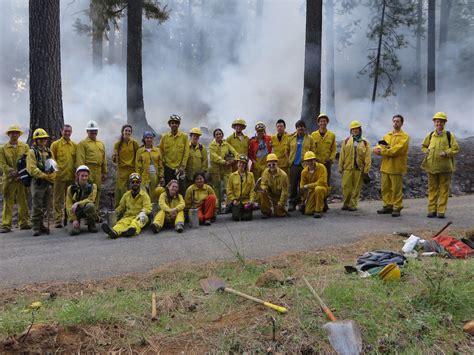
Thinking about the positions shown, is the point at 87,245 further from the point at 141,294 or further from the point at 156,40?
the point at 156,40

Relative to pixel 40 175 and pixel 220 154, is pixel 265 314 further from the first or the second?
pixel 220 154

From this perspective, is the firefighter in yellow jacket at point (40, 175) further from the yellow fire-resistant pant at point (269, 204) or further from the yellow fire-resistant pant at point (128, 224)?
the yellow fire-resistant pant at point (269, 204)

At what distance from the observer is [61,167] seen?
836cm

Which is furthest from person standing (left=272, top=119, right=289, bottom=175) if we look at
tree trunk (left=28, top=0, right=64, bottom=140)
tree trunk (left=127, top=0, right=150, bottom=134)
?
tree trunk (left=127, top=0, right=150, bottom=134)

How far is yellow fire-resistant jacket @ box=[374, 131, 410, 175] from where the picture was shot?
8711mm

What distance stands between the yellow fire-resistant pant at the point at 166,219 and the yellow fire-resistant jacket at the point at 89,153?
5.94 feet

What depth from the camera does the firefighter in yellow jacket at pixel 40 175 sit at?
7.69 m

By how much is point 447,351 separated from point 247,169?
596 cm

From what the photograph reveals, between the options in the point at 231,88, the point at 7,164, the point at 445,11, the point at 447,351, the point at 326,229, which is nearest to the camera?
the point at 447,351

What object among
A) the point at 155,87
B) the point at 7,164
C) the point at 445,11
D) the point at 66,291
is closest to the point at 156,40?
the point at 155,87

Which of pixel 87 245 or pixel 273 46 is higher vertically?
pixel 273 46

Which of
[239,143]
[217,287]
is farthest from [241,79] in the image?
[217,287]

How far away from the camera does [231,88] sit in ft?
84.7

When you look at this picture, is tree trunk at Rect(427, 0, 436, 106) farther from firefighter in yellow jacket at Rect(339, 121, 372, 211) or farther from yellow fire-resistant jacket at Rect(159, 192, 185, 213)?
yellow fire-resistant jacket at Rect(159, 192, 185, 213)
